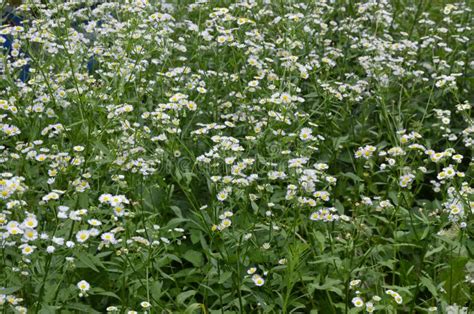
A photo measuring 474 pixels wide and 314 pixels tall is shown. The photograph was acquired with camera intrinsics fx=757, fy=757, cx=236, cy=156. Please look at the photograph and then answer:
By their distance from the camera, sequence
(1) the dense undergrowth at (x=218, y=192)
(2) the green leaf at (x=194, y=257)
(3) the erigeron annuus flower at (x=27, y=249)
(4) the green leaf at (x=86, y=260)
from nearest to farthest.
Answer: (3) the erigeron annuus flower at (x=27, y=249)
(4) the green leaf at (x=86, y=260)
(1) the dense undergrowth at (x=218, y=192)
(2) the green leaf at (x=194, y=257)

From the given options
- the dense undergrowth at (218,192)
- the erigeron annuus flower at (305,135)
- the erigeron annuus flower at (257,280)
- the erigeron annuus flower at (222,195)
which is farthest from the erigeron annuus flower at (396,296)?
the erigeron annuus flower at (305,135)

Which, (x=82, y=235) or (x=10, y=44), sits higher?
(x=82, y=235)

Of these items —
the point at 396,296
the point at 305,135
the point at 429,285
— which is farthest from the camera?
the point at 305,135

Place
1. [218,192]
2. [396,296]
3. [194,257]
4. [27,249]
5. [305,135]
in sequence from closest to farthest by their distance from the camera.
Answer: [27,249] < [396,296] < [218,192] < [194,257] < [305,135]

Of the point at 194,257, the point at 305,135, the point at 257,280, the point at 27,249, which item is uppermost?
the point at 27,249

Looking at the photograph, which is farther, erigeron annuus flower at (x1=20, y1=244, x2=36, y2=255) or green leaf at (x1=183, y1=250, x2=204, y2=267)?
green leaf at (x1=183, y1=250, x2=204, y2=267)

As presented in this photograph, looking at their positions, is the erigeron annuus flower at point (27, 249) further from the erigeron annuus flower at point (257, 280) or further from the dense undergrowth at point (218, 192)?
the erigeron annuus flower at point (257, 280)

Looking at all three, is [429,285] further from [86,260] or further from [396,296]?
[86,260]

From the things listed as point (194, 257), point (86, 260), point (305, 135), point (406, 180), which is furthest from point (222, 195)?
point (406, 180)

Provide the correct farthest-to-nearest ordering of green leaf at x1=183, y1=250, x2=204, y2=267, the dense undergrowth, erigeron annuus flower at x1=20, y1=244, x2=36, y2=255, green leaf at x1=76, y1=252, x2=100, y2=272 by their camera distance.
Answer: green leaf at x1=183, y1=250, x2=204, y2=267 → the dense undergrowth → green leaf at x1=76, y1=252, x2=100, y2=272 → erigeron annuus flower at x1=20, y1=244, x2=36, y2=255

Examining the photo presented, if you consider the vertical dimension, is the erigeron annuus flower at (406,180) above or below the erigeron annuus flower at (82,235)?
below

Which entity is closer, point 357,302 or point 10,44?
point 357,302

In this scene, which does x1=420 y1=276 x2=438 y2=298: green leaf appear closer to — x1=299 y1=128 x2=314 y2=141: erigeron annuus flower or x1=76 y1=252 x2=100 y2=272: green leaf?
x1=299 y1=128 x2=314 y2=141: erigeron annuus flower

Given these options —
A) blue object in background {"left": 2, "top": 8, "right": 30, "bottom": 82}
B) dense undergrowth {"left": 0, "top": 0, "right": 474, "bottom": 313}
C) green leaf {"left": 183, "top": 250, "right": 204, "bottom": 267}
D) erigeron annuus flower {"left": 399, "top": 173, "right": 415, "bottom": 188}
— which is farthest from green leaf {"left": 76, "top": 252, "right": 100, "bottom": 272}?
blue object in background {"left": 2, "top": 8, "right": 30, "bottom": 82}
